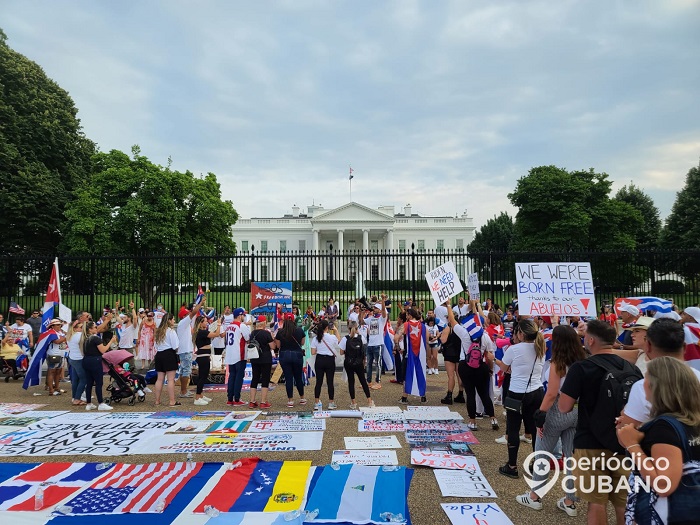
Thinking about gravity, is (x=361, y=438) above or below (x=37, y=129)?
below

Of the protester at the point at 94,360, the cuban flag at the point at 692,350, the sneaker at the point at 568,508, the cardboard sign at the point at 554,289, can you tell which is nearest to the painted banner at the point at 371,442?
the sneaker at the point at 568,508

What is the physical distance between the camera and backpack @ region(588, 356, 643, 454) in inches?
129

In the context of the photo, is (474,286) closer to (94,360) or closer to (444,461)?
(444,461)

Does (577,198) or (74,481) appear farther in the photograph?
(577,198)

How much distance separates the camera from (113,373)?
28.1 ft

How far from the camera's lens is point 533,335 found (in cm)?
515

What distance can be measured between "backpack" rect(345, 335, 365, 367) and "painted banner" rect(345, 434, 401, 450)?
173cm

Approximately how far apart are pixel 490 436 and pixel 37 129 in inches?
1079

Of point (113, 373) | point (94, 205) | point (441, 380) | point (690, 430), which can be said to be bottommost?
point (441, 380)

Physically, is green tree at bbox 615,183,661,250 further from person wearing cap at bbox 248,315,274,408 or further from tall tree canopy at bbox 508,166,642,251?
person wearing cap at bbox 248,315,274,408

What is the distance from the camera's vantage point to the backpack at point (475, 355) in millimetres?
6668

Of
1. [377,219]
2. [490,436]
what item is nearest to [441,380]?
[490,436]

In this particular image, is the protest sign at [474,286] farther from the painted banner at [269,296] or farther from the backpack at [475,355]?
the painted banner at [269,296]

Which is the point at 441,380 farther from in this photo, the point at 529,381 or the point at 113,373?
the point at 113,373
